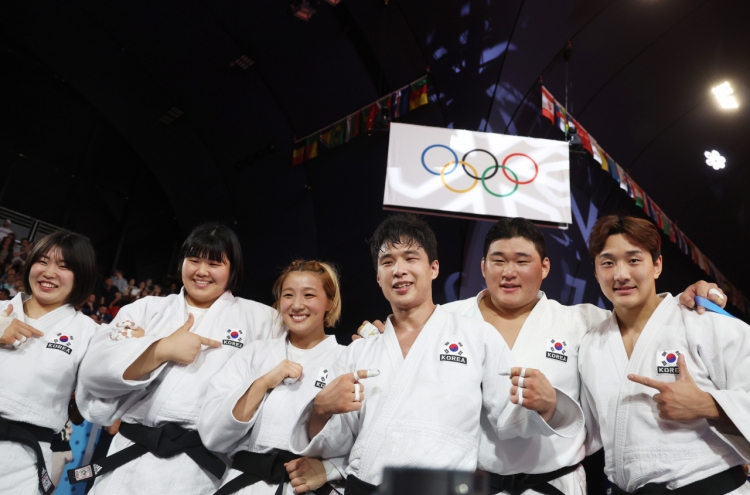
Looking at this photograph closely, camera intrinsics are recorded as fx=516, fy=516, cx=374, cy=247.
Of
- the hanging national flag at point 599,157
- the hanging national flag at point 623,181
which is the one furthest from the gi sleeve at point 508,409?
the hanging national flag at point 623,181

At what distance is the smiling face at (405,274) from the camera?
2.07 meters

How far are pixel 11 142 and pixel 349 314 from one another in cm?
704

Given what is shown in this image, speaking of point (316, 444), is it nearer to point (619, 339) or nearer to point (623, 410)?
point (623, 410)

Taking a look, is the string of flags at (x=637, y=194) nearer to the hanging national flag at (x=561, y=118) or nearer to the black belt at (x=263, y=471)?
the hanging national flag at (x=561, y=118)

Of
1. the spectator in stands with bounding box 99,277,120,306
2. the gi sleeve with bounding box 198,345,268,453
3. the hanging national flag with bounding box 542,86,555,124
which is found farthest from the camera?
the spectator in stands with bounding box 99,277,120,306

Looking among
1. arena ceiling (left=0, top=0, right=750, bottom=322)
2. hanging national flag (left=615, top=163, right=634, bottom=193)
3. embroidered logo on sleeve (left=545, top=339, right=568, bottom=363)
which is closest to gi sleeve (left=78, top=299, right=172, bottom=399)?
embroidered logo on sleeve (left=545, top=339, right=568, bottom=363)

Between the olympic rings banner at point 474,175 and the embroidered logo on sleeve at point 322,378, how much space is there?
394 centimetres

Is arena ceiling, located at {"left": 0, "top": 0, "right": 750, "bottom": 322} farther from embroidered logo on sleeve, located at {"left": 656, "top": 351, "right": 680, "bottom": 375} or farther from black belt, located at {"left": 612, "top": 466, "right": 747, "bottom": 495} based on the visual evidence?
black belt, located at {"left": 612, "top": 466, "right": 747, "bottom": 495}

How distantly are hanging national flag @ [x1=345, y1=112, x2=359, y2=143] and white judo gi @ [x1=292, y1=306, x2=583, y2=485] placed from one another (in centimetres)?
665

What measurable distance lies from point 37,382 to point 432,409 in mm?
1925

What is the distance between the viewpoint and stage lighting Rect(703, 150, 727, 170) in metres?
10.2

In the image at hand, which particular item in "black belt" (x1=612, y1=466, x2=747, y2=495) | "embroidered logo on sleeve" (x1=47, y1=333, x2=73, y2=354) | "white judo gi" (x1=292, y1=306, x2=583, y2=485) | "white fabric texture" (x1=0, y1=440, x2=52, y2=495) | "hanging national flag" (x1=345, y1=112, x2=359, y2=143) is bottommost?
"white fabric texture" (x1=0, y1=440, x2=52, y2=495)

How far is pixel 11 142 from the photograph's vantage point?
31.2 feet

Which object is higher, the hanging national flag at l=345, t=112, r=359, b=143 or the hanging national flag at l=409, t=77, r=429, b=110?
the hanging national flag at l=409, t=77, r=429, b=110
